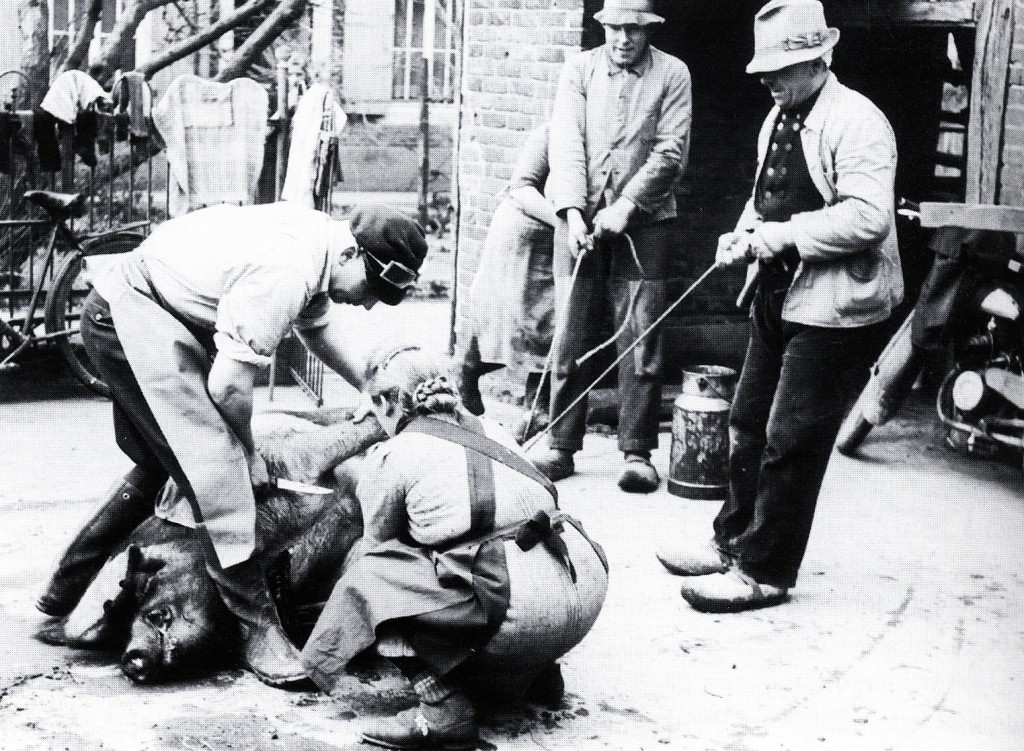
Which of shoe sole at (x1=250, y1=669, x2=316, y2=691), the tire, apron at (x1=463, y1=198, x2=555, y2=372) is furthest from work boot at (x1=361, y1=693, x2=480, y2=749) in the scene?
the tire

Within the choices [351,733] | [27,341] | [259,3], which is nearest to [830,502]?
[351,733]

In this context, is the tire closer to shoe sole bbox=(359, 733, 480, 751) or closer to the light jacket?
the light jacket

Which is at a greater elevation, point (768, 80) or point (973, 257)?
point (768, 80)

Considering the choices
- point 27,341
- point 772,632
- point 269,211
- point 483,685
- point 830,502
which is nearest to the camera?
point 483,685

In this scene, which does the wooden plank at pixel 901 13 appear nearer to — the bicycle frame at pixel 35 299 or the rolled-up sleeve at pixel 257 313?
the bicycle frame at pixel 35 299

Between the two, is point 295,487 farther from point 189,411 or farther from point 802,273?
point 802,273

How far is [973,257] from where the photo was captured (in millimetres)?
7668

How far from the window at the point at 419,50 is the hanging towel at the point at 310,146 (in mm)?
8430

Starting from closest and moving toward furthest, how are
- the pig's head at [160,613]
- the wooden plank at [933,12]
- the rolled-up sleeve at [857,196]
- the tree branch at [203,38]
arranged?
the pig's head at [160,613]
the rolled-up sleeve at [857,196]
the wooden plank at [933,12]
the tree branch at [203,38]

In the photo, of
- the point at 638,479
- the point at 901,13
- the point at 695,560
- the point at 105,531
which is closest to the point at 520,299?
the point at 638,479

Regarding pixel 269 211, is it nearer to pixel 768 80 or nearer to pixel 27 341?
pixel 768 80

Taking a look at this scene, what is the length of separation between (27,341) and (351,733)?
16.2ft

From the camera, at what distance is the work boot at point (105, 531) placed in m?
5.17

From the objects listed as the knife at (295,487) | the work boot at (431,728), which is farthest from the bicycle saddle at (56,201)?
the work boot at (431,728)
